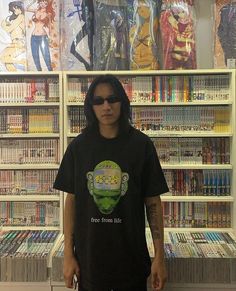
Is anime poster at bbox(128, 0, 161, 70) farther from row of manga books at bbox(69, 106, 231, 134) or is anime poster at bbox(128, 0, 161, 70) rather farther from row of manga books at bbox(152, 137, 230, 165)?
row of manga books at bbox(152, 137, 230, 165)

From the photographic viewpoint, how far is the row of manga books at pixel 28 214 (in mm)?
2688

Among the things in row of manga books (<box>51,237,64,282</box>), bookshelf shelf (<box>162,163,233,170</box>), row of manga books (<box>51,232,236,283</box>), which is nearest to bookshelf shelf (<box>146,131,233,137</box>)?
bookshelf shelf (<box>162,163,233,170</box>)

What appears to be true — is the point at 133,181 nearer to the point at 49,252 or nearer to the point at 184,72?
the point at 49,252

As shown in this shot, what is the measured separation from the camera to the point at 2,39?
104 inches

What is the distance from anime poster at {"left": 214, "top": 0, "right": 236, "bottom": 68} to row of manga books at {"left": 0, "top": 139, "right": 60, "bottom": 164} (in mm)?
1253

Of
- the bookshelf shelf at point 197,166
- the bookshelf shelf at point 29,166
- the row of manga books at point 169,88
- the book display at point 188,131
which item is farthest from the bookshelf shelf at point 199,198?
the bookshelf shelf at point 29,166

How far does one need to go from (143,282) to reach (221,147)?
1.29 metres

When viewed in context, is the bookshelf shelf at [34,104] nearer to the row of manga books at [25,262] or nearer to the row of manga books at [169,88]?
the row of manga books at [169,88]

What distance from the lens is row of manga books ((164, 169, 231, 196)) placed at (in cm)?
261

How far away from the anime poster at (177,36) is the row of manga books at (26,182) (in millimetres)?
1125

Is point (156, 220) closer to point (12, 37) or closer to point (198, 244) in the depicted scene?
point (198, 244)

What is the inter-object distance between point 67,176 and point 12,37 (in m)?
1.42

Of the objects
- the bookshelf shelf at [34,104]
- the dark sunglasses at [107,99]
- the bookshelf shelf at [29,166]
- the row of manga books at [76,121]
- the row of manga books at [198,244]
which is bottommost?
the row of manga books at [198,244]

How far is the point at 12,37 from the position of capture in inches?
104
